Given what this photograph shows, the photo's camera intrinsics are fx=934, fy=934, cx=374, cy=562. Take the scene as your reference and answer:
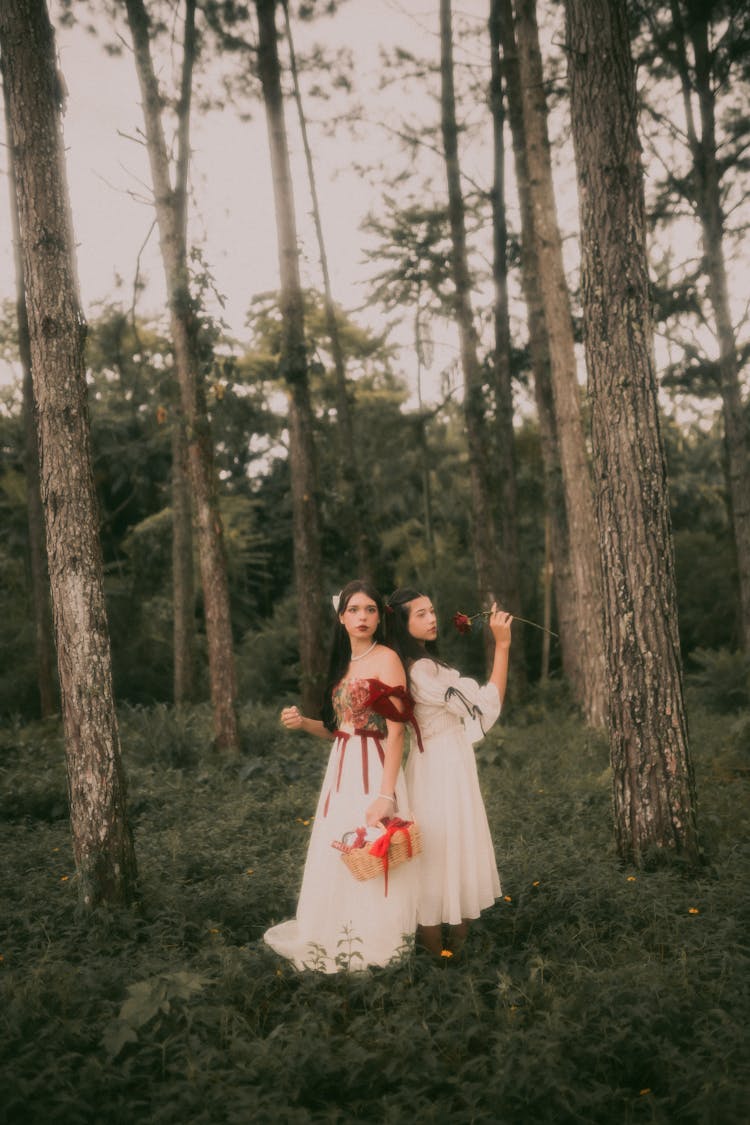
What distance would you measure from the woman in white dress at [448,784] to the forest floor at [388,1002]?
30cm

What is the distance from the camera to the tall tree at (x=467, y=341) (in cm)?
1588

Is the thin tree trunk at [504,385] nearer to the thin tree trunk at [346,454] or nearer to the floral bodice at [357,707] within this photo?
the thin tree trunk at [346,454]

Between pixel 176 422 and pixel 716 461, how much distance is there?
20084 mm

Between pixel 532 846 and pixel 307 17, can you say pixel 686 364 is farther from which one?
pixel 532 846

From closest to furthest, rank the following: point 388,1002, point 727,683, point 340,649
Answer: point 388,1002
point 340,649
point 727,683

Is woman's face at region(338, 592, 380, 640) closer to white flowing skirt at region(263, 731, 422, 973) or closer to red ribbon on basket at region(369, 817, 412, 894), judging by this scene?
white flowing skirt at region(263, 731, 422, 973)

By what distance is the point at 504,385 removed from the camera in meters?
17.1

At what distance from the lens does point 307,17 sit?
14.1m

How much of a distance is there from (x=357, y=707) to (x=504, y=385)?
42.5ft

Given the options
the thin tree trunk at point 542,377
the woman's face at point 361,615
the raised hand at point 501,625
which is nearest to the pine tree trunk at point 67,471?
the woman's face at point 361,615

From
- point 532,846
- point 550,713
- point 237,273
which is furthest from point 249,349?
point 532,846

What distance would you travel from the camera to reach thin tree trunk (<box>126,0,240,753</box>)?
36.3ft

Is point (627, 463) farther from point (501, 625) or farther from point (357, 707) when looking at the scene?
point (357, 707)

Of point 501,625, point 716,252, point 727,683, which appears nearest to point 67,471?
point 501,625
